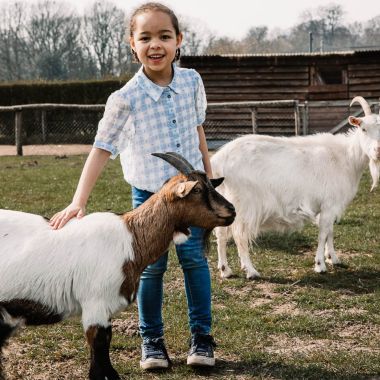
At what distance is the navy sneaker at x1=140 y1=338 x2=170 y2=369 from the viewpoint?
13.0 feet

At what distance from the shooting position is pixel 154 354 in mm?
4012

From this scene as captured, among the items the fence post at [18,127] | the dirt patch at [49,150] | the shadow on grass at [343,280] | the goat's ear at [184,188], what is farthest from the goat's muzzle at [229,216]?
the dirt patch at [49,150]

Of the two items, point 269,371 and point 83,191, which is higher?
point 83,191

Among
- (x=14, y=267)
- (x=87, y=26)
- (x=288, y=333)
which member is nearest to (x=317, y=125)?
(x=288, y=333)

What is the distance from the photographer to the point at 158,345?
405 cm

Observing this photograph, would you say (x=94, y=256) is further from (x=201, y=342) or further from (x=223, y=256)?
(x=223, y=256)

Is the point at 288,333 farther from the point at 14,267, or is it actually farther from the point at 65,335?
the point at 14,267

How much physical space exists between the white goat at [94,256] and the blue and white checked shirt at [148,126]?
42 cm

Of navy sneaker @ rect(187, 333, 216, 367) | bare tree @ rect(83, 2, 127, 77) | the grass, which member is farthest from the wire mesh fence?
bare tree @ rect(83, 2, 127, 77)

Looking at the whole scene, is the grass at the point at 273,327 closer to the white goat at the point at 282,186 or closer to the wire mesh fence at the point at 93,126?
the white goat at the point at 282,186

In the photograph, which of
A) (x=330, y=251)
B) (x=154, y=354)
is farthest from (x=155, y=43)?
(x=330, y=251)

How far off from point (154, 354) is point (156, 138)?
129cm

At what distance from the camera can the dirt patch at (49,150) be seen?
18.3 meters

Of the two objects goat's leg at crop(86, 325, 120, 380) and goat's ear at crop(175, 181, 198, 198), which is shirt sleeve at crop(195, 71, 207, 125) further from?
goat's leg at crop(86, 325, 120, 380)
